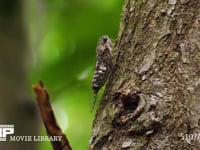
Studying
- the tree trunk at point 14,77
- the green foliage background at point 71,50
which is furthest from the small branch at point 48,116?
the green foliage background at point 71,50

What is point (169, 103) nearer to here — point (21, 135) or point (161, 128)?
point (161, 128)

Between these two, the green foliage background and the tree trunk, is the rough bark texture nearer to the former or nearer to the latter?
the tree trunk

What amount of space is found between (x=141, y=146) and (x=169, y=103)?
103 millimetres

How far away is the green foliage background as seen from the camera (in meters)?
1.96

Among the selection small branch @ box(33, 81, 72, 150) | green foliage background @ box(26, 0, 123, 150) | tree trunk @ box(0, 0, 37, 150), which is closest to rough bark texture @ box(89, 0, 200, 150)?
small branch @ box(33, 81, 72, 150)

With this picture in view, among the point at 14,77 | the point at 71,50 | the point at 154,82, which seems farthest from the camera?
the point at 71,50

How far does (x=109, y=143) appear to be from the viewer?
115cm

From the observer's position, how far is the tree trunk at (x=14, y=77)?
153 centimetres

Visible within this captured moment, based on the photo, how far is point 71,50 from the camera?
6.60 feet

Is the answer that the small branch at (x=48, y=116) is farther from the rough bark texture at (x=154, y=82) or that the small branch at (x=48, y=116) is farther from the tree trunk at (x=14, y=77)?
the tree trunk at (x=14, y=77)

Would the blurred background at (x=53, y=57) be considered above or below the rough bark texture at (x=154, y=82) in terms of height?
above

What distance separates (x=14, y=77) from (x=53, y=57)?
50 cm

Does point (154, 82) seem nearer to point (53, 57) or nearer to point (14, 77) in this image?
point (14, 77)

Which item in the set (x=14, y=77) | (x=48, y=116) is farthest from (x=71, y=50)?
(x=48, y=116)
